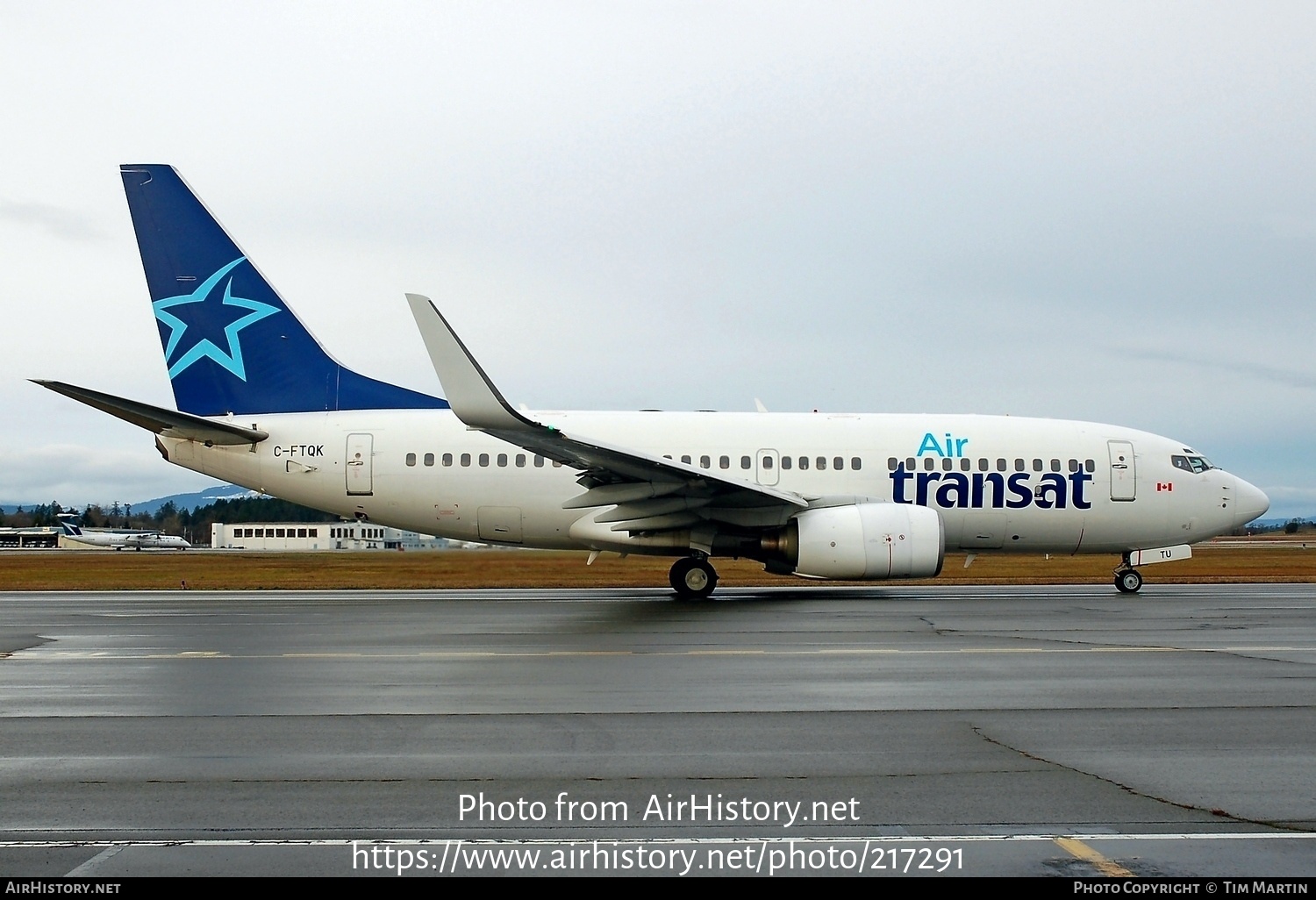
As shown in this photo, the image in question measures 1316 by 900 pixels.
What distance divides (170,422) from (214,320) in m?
2.60

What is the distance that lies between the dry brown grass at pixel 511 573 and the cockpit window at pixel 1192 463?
4.19m

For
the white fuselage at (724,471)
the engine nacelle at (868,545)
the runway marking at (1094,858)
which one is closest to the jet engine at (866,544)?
the engine nacelle at (868,545)

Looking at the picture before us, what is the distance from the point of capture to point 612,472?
19.1 m

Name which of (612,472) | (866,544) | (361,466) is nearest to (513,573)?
(361,466)

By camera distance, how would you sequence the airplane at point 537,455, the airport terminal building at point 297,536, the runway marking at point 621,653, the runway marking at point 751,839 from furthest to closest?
the airport terminal building at point 297,536, the airplane at point 537,455, the runway marking at point 621,653, the runway marking at point 751,839

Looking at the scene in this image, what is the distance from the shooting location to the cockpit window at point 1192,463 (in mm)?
22922

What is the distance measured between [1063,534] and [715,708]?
15726 mm

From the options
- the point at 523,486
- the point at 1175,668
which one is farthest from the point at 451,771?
the point at 523,486

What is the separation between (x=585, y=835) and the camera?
198 inches

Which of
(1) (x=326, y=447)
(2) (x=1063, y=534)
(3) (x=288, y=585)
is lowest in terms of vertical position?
(3) (x=288, y=585)

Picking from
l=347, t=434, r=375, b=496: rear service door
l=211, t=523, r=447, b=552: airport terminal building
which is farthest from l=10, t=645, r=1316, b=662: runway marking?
l=211, t=523, r=447, b=552: airport terminal building

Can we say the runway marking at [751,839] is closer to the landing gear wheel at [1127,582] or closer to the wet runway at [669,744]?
the wet runway at [669,744]

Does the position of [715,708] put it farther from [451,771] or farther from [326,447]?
Answer: [326,447]

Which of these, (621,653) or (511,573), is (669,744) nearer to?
(621,653)
